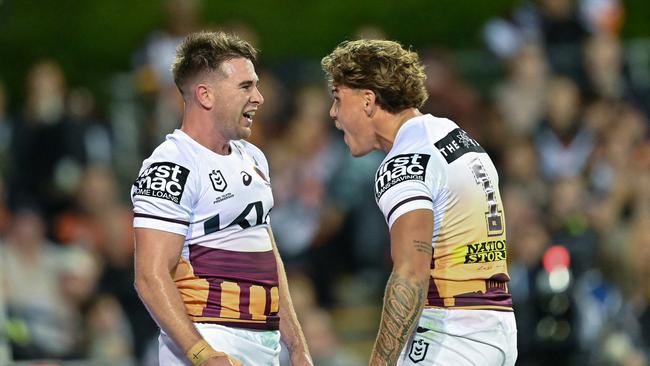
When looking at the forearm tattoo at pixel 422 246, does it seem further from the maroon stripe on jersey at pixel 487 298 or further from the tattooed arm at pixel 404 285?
the maroon stripe on jersey at pixel 487 298

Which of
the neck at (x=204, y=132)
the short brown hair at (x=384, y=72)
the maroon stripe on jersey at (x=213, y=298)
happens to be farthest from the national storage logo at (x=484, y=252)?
the neck at (x=204, y=132)

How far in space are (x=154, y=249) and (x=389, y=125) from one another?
1.45m

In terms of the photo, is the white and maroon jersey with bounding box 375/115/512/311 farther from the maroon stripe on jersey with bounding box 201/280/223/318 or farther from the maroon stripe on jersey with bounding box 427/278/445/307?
the maroon stripe on jersey with bounding box 201/280/223/318

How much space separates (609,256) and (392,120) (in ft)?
20.0

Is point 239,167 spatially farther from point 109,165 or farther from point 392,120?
point 109,165

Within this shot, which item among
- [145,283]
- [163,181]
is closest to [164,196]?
[163,181]

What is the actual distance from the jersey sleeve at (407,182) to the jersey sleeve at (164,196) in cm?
100

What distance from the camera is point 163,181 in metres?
6.56

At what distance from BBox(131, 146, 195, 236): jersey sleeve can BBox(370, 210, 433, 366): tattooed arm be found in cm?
110

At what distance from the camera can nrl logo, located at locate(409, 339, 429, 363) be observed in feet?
21.9

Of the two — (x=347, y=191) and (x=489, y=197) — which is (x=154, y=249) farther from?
(x=347, y=191)

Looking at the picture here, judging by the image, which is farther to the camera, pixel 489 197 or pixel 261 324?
pixel 261 324

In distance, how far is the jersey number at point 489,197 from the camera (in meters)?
6.75

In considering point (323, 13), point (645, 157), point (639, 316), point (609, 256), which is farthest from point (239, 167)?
point (323, 13)
